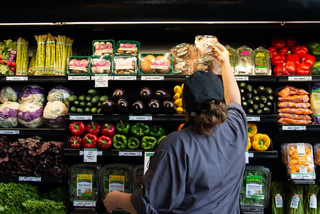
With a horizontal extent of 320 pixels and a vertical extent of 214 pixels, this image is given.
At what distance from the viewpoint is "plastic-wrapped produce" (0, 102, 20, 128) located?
2.68m

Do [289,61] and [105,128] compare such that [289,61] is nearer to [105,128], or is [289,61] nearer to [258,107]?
[258,107]

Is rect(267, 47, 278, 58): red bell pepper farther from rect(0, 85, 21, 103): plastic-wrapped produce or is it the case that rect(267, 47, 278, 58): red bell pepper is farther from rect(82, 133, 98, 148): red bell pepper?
rect(0, 85, 21, 103): plastic-wrapped produce

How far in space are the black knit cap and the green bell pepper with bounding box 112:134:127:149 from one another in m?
1.52

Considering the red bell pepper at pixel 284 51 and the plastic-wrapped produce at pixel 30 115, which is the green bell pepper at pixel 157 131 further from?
the red bell pepper at pixel 284 51

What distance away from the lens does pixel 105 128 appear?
2594 millimetres

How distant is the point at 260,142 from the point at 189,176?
177 centimetres

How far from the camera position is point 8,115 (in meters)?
→ 2.69

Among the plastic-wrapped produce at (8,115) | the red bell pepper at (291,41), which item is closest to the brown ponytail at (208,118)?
the red bell pepper at (291,41)

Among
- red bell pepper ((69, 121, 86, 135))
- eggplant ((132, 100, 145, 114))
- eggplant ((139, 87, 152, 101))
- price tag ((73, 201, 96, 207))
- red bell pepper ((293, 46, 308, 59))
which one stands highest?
red bell pepper ((293, 46, 308, 59))

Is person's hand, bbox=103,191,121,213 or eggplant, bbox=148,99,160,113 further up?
eggplant, bbox=148,99,160,113

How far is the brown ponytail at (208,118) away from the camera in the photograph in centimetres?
110

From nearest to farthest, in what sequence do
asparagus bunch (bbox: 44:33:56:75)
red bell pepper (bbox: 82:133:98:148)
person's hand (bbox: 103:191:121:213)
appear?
person's hand (bbox: 103:191:121:213), red bell pepper (bbox: 82:133:98:148), asparagus bunch (bbox: 44:33:56:75)

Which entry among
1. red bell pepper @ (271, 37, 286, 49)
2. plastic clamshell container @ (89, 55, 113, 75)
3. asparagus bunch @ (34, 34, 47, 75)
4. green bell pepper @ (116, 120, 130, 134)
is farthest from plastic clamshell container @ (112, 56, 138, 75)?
red bell pepper @ (271, 37, 286, 49)

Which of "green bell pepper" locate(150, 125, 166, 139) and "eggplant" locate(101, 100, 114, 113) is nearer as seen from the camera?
"eggplant" locate(101, 100, 114, 113)
